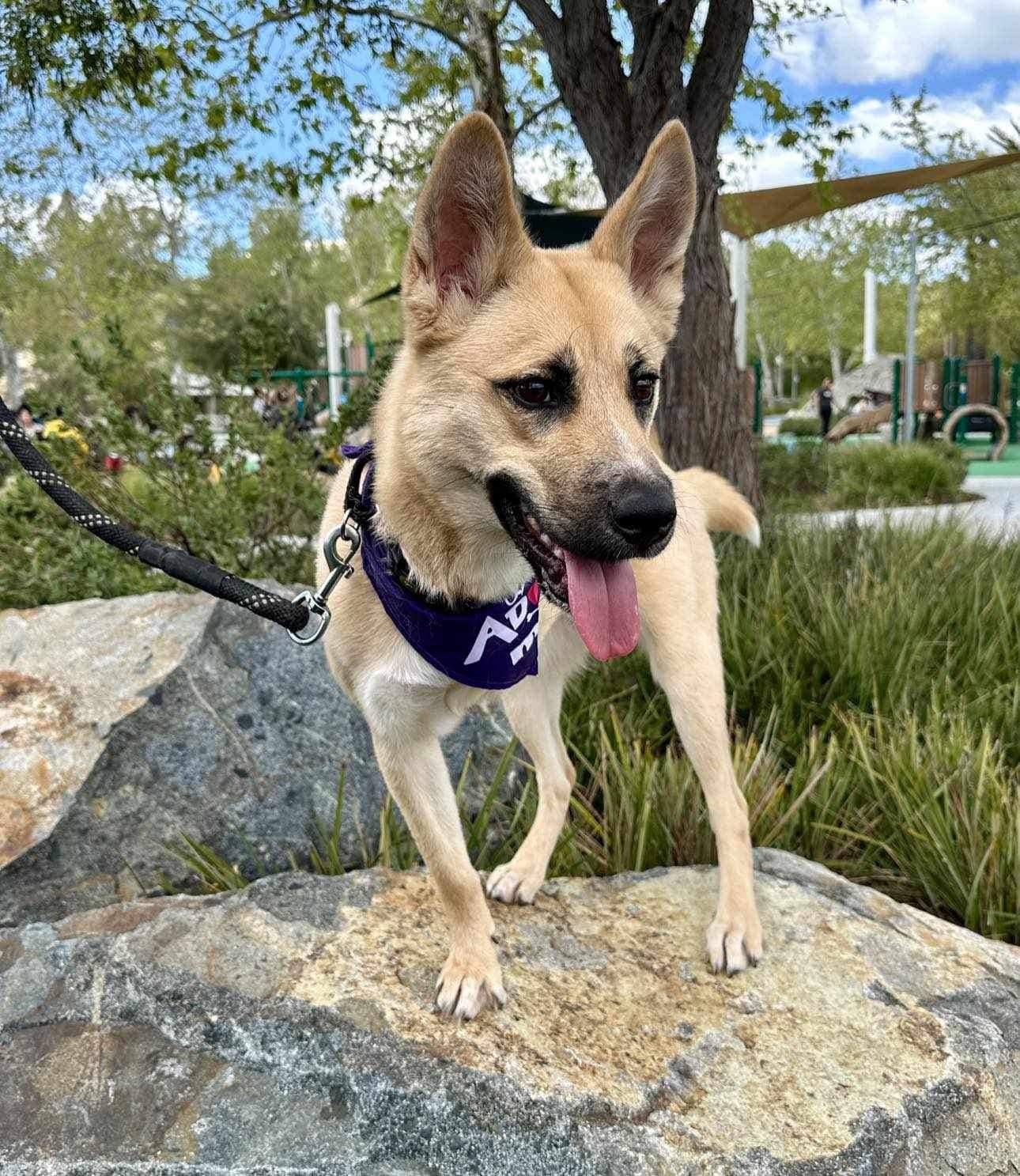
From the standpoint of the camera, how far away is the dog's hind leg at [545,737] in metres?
2.94

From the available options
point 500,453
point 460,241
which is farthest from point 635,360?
point 460,241

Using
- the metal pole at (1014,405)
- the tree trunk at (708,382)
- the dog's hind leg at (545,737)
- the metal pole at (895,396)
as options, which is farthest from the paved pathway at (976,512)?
the metal pole at (1014,405)

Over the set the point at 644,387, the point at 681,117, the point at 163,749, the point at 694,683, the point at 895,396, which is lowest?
the point at 163,749

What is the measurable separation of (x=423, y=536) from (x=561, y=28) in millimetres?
4330

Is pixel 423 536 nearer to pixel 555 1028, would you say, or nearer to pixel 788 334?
pixel 555 1028

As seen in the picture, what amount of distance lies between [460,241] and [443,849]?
5.15 ft

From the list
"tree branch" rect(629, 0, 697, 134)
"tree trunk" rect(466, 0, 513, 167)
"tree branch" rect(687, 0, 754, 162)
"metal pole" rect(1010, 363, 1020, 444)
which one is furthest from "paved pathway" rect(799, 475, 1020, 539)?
"metal pole" rect(1010, 363, 1020, 444)

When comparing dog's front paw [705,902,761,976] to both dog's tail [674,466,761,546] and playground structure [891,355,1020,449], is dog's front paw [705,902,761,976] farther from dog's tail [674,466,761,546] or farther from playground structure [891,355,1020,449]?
playground structure [891,355,1020,449]

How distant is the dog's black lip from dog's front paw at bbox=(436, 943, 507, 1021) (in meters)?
1.00

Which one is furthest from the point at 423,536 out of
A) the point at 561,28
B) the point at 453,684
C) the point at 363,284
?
the point at 363,284

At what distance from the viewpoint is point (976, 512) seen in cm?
1000

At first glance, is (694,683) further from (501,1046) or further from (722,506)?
(501,1046)

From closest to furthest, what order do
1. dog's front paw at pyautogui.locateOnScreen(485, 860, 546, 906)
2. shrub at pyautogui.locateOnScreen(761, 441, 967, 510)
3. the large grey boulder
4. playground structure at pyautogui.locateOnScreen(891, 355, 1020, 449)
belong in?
dog's front paw at pyautogui.locateOnScreen(485, 860, 546, 906) → the large grey boulder → shrub at pyautogui.locateOnScreen(761, 441, 967, 510) → playground structure at pyautogui.locateOnScreen(891, 355, 1020, 449)

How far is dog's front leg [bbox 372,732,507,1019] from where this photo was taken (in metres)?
2.36
